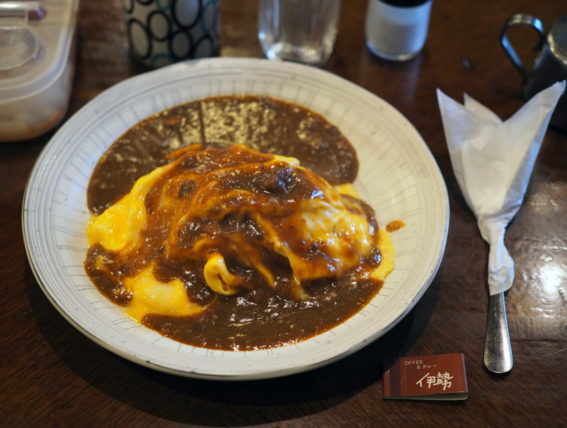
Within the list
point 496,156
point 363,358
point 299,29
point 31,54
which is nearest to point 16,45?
point 31,54

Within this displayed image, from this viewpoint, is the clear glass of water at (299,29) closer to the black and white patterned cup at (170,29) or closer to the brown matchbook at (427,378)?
the black and white patterned cup at (170,29)

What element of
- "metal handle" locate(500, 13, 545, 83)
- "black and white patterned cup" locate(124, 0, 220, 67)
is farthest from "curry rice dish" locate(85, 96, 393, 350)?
"metal handle" locate(500, 13, 545, 83)

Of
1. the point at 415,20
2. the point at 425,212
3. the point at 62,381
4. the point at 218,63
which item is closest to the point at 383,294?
the point at 425,212

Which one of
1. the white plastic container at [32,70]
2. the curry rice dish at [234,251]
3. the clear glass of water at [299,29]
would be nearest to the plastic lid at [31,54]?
the white plastic container at [32,70]

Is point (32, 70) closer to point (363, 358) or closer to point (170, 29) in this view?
point (170, 29)

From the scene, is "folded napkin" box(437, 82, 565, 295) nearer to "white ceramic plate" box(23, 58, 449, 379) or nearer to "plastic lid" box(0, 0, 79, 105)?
"white ceramic plate" box(23, 58, 449, 379)

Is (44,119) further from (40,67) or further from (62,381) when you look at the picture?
(62,381)
